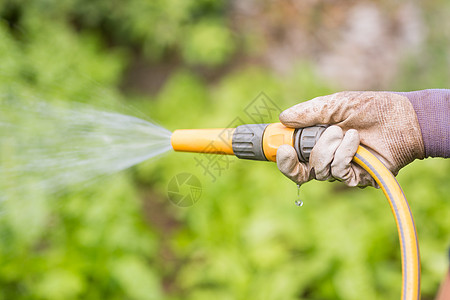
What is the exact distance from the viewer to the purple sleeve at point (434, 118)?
1.24 meters

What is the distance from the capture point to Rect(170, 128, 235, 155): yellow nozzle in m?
1.36

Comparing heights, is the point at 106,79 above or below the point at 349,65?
above

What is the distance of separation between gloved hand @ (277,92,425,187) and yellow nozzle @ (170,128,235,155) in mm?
202

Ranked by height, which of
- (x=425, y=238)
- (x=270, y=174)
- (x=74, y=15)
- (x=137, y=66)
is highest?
(x=74, y=15)

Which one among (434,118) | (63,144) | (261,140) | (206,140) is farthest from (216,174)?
(434,118)

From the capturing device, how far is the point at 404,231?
109cm

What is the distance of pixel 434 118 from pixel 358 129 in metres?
0.23

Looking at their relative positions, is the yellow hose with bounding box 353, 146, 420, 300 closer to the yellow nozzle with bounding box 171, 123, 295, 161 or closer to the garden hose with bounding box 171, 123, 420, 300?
the garden hose with bounding box 171, 123, 420, 300

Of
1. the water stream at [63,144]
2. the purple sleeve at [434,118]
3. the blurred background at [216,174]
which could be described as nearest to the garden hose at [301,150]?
the purple sleeve at [434,118]

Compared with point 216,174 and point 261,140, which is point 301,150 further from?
point 216,174

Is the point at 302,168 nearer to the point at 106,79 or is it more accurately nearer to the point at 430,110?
the point at 430,110

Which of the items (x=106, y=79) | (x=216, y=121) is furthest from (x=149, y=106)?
(x=216, y=121)

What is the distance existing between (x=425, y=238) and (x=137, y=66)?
4.89 meters

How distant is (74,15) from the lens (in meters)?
5.71
